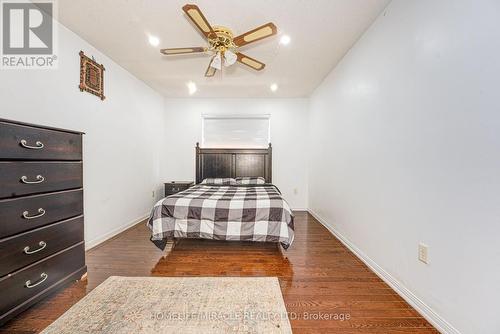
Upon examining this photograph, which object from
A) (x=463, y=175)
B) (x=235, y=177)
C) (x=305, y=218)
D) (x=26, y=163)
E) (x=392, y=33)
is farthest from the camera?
(x=235, y=177)

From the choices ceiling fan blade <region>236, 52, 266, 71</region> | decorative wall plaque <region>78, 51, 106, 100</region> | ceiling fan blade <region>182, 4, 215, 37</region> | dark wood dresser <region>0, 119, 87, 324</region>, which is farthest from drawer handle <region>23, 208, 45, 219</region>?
ceiling fan blade <region>236, 52, 266, 71</region>

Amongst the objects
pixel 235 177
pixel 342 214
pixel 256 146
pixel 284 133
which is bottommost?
pixel 342 214

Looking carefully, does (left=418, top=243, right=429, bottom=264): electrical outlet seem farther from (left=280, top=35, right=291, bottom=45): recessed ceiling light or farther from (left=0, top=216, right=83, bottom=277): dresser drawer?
(left=0, top=216, right=83, bottom=277): dresser drawer

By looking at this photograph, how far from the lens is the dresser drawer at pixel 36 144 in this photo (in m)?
1.32

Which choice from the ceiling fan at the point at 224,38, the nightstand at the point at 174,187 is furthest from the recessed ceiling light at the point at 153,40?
the nightstand at the point at 174,187

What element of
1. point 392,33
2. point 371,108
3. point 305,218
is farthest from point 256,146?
point 392,33

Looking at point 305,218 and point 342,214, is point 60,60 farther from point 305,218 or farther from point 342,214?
point 305,218

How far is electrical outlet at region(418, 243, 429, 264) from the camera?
1487 millimetres

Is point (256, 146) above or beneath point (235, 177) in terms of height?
above

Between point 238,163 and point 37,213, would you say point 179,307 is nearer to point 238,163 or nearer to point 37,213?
point 37,213

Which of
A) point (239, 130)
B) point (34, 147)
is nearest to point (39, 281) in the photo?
point (34, 147)

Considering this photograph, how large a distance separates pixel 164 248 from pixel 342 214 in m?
2.28

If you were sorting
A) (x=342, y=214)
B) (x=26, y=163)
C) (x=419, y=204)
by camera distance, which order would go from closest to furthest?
(x=26, y=163)
(x=419, y=204)
(x=342, y=214)

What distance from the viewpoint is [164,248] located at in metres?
2.46
